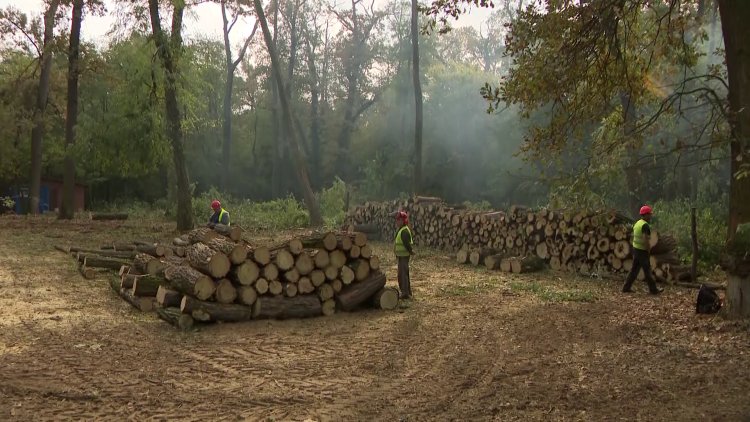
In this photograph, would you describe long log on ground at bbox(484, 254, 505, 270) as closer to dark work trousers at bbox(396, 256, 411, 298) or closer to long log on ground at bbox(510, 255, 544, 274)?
long log on ground at bbox(510, 255, 544, 274)

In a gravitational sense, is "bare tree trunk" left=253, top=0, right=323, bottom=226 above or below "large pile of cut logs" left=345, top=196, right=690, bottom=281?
above

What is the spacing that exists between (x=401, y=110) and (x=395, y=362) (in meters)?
36.6

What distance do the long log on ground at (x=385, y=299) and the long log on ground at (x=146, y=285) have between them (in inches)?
129

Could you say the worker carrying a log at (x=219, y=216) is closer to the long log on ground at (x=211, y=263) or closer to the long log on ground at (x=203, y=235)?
the long log on ground at (x=203, y=235)

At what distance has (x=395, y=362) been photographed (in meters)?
6.40

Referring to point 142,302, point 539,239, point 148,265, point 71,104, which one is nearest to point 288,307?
point 142,302

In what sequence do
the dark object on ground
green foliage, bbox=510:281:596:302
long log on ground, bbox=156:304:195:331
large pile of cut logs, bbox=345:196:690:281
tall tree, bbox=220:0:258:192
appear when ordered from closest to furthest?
1. long log on ground, bbox=156:304:195:331
2. the dark object on ground
3. green foliage, bbox=510:281:596:302
4. large pile of cut logs, bbox=345:196:690:281
5. tall tree, bbox=220:0:258:192

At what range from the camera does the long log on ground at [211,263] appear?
→ 8070mm

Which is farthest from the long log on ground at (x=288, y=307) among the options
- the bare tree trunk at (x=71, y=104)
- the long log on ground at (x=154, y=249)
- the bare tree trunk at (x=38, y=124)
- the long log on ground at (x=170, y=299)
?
the bare tree trunk at (x=38, y=124)

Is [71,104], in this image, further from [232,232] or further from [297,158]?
[232,232]

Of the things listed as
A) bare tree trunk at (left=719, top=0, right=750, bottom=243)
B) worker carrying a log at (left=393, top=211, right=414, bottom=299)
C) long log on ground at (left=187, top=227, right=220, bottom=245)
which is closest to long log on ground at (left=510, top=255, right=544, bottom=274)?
worker carrying a log at (left=393, top=211, right=414, bottom=299)

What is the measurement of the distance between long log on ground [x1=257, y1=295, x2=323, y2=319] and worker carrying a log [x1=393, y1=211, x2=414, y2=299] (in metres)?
1.70

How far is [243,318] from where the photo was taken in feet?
27.2

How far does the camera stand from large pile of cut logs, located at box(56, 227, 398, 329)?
26.7ft
